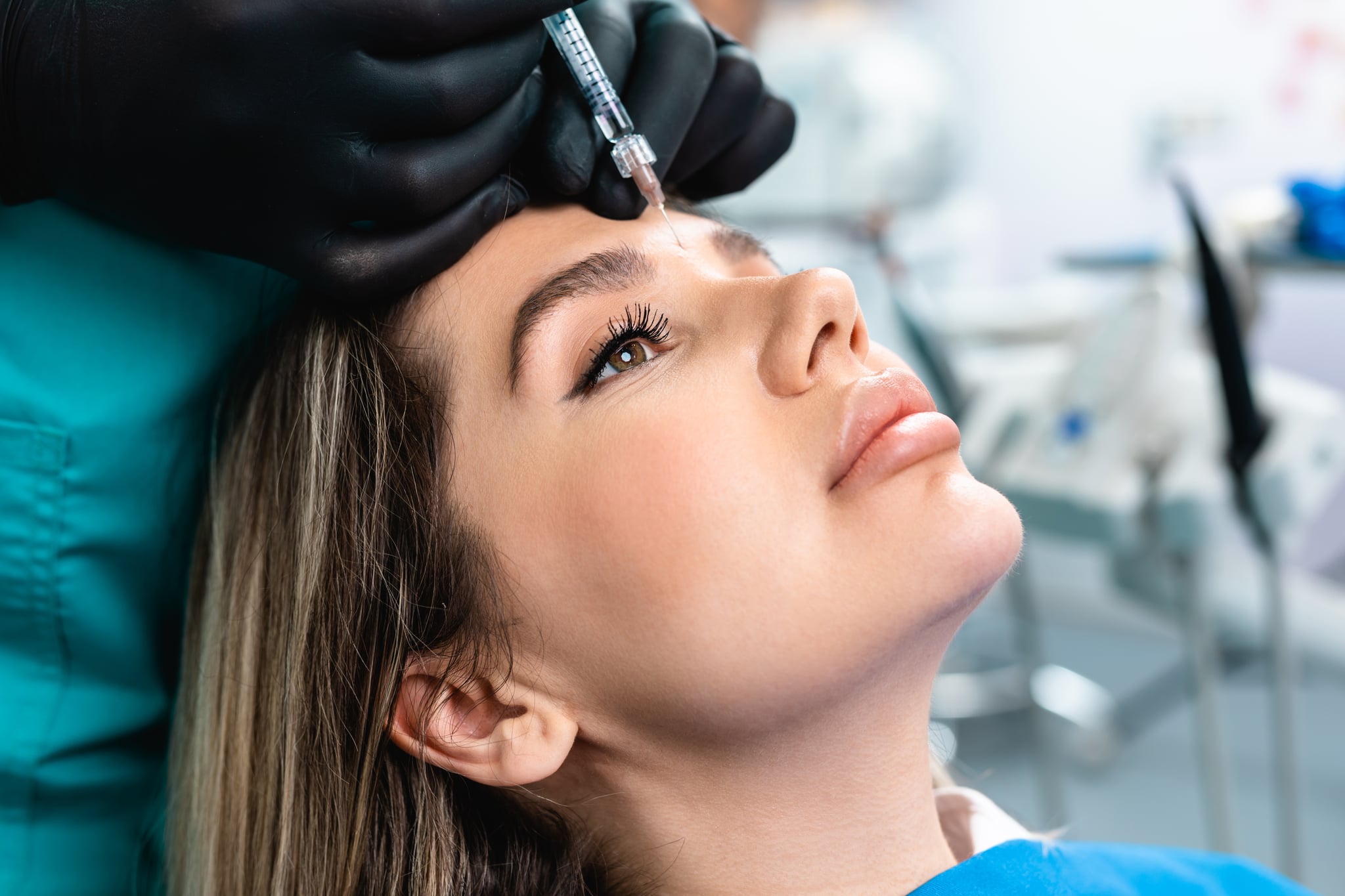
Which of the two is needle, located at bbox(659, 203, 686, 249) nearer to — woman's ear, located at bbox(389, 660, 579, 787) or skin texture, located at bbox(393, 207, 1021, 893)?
skin texture, located at bbox(393, 207, 1021, 893)

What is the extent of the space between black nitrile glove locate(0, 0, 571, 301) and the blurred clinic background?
0.67 meters

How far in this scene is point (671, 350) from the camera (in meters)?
0.79

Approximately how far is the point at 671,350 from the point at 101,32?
43cm

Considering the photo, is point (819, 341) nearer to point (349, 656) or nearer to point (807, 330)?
point (807, 330)

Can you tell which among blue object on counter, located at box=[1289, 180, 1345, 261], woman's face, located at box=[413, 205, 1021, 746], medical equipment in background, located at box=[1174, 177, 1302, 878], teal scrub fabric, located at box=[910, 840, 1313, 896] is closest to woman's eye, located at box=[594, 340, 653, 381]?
woman's face, located at box=[413, 205, 1021, 746]

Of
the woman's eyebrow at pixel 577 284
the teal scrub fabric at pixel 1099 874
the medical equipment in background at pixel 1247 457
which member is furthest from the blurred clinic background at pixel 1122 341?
the woman's eyebrow at pixel 577 284

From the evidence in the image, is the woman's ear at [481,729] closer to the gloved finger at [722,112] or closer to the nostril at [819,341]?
the nostril at [819,341]

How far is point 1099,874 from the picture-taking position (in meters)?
0.89

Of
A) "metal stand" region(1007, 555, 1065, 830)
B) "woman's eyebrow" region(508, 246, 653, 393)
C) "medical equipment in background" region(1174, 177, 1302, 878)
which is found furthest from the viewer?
"metal stand" region(1007, 555, 1065, 830)

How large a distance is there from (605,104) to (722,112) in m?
0.18

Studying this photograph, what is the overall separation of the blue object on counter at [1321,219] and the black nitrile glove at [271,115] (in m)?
1.15

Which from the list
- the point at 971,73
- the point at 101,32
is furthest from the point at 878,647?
the point at 971,73

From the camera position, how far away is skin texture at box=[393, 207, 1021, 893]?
2.32 ft

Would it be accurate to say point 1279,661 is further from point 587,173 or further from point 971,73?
point 971,73
